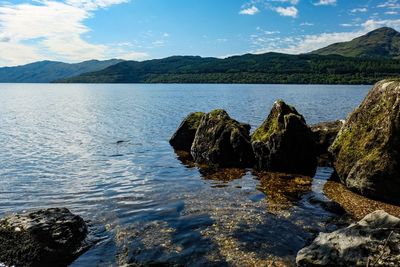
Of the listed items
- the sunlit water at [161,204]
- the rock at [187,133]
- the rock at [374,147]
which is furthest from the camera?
the rock at [187,133]

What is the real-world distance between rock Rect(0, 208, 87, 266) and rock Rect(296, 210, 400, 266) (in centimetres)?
830

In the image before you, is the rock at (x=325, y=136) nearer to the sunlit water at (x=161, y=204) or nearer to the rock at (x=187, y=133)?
the sunlit water at (x=161, y=204)

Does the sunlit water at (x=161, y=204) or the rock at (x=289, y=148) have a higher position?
the rock at (x=289, y=148)

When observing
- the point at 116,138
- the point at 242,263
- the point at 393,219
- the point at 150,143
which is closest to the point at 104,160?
the point at 150,143

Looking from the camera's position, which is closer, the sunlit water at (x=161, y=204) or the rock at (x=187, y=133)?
the sunlit water at (x=161, y=204)

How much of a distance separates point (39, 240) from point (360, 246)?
10.8m

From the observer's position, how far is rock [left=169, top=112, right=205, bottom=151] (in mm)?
37562

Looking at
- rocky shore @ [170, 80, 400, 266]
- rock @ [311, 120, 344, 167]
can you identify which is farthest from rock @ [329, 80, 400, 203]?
rock @ [311, 120, 344, 167]

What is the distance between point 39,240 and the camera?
44.5 feet

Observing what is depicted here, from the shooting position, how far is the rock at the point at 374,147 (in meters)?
19.7

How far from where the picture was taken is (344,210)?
18.6 metres

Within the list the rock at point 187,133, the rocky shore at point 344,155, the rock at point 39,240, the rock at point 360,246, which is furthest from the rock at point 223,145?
the rock at point 360,246

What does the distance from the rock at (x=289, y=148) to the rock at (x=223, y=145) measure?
187cm

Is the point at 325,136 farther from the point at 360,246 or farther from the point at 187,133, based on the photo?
the point at 360,246
